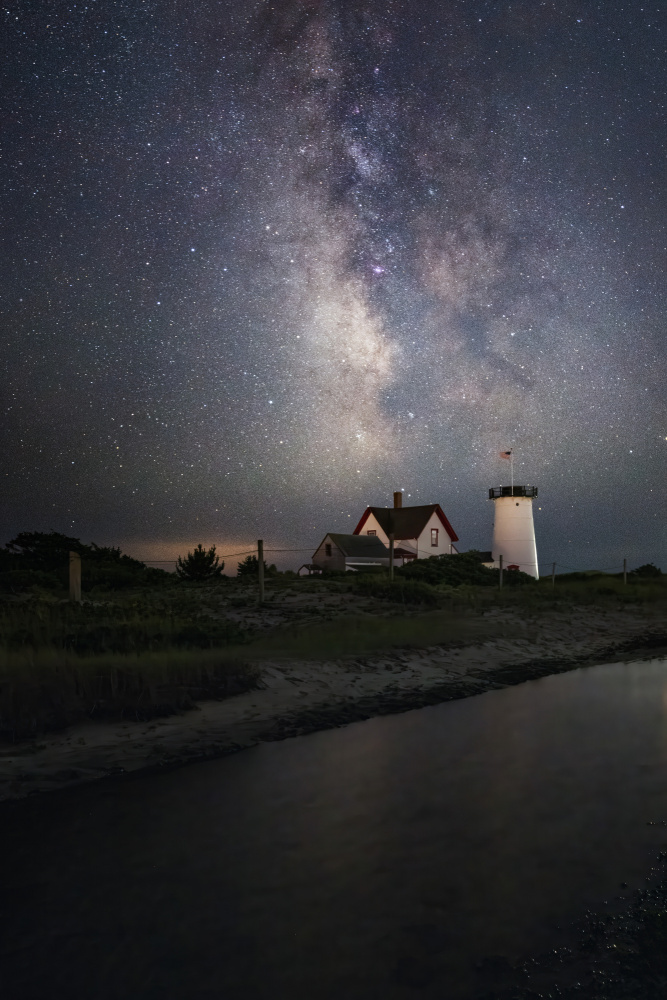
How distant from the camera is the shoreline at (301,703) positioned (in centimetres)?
643

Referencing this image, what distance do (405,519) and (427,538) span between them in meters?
2.65

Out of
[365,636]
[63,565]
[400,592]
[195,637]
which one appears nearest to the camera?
[195,637]

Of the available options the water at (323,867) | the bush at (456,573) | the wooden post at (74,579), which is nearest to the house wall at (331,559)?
the bush at (456,573)

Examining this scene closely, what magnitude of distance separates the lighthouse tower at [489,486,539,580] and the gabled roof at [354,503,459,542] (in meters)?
3.37

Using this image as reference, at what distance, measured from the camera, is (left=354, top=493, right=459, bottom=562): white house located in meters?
52.5

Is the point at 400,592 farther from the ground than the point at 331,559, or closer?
closer

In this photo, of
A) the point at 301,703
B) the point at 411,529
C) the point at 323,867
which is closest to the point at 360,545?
the point at 411,529

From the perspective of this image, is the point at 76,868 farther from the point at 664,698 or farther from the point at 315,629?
the point at 315,629

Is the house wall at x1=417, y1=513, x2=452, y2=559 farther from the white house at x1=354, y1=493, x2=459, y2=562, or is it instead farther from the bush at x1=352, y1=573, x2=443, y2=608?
the bush at x1=352, y1=573, x2=443, y2=608

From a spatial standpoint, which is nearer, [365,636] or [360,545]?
[365,636]

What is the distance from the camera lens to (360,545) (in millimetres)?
52375

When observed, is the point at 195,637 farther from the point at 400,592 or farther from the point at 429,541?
the point at 429,541

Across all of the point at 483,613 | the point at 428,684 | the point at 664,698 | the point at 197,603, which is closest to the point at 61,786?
the point at 428,684

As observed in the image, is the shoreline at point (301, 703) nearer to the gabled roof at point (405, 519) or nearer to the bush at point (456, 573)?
the bush at point (456, 573)
